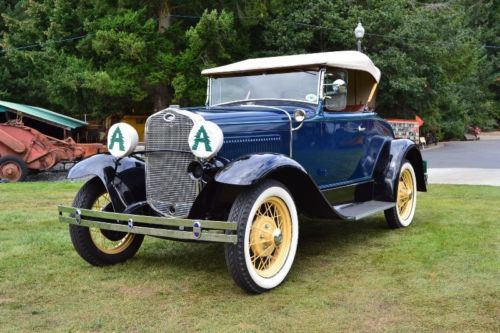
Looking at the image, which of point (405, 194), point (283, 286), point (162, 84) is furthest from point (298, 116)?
point (162, 84)

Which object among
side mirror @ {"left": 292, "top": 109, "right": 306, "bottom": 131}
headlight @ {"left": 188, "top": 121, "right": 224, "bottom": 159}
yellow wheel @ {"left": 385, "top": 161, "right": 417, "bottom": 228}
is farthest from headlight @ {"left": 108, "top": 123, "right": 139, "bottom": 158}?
yellow wheel @ {"left": 385, "top": 161, "right": 417, "bottom": 228}

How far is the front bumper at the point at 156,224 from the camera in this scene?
→ 12.6 ft

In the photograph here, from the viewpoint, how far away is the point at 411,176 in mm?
6785

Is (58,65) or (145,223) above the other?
(58,65)

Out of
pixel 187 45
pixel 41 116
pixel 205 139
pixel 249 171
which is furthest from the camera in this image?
pixel 187 45

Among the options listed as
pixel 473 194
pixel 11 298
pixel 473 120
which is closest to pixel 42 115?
pixel 473 194

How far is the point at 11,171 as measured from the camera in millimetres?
14148

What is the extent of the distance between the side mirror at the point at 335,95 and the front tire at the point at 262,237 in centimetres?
151

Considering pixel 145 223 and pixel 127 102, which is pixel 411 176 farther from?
pixel 127 102

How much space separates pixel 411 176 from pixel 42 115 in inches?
506

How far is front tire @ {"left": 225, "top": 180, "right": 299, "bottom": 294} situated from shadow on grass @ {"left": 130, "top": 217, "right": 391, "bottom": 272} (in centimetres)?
65

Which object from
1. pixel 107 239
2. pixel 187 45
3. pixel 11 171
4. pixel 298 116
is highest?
pixel 187 45

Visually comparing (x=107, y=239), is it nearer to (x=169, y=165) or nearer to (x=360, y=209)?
(x=169, y=165)

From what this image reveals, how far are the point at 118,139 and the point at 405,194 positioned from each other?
12.1 ft
